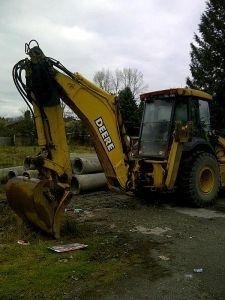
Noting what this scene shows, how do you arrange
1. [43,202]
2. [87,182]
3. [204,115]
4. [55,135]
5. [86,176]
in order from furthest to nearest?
1. [86,176]
2. [87,182]
3. [204,115]
4. [55,135]
5. [43,202]

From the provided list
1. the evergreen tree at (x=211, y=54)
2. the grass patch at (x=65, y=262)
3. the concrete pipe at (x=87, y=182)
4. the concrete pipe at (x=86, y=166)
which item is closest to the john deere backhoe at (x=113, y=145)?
the grass patch at (x=65, y=262)

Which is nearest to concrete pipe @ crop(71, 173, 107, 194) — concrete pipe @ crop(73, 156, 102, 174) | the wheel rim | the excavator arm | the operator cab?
concrete pipe @ crop(73, 156, 102, 174)

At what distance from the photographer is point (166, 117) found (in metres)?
10.8

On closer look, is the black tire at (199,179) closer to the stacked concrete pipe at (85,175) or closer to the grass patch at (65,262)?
the grass patch at (65,262)

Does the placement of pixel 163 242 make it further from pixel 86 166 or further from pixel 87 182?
pixel 86 166

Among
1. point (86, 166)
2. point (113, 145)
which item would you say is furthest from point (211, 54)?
point (113, 145)

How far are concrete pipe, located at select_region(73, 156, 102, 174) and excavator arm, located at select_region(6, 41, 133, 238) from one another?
3.29 meters

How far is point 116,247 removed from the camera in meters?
7.13

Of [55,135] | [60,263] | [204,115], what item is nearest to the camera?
[60,263]

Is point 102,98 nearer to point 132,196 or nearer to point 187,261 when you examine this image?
point 132,196

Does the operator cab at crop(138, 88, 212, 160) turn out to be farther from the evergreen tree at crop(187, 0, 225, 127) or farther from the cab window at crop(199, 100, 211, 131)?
the evergreen tree at crop(187, 0, 225, 127)

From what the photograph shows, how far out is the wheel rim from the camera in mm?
10847

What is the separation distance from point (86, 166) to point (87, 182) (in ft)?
2.19

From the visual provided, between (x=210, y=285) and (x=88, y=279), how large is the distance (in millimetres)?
1434
